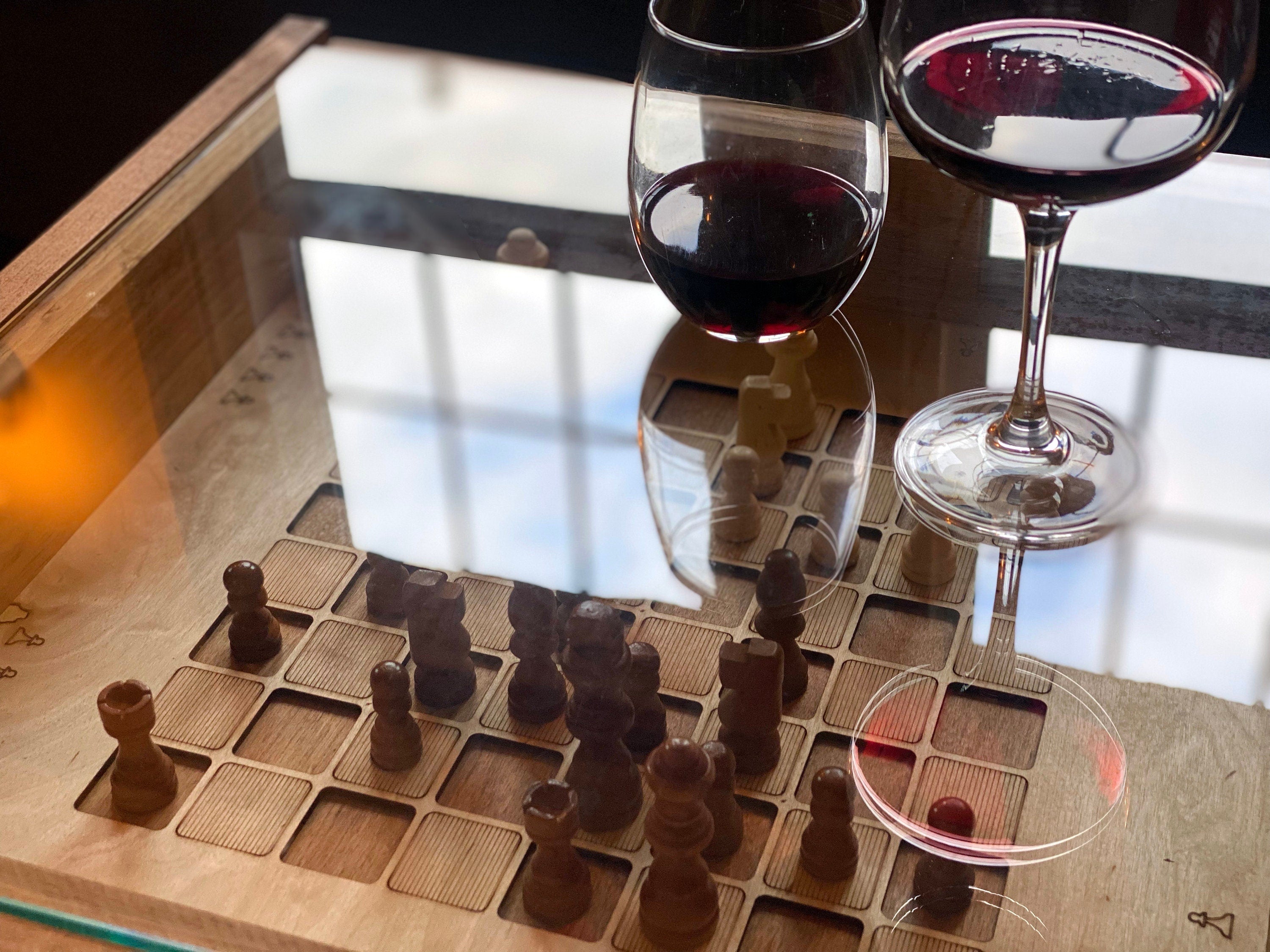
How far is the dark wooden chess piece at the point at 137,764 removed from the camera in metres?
0.62

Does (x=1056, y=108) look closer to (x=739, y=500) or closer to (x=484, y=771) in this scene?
(x=739, y=500)

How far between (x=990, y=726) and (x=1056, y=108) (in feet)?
0.92

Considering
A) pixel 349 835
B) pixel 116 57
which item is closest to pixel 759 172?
pixel 349 835

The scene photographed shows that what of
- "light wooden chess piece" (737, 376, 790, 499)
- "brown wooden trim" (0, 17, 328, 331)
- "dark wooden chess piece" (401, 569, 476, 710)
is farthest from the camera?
"brown wooden trim" (0, 17, 328, 331)

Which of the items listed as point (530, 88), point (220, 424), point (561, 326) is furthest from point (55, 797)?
point (530, 88)

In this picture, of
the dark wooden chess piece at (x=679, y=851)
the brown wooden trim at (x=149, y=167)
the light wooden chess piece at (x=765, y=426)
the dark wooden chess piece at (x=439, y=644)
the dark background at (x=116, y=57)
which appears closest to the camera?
the dark wooden chess piece at (x=679, y=851)

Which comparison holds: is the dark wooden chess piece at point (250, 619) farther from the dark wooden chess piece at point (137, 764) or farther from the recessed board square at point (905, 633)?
the recessed board square at point (905, 633)

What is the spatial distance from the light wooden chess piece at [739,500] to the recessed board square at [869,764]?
0.14 m

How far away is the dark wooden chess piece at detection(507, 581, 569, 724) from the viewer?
0.65m

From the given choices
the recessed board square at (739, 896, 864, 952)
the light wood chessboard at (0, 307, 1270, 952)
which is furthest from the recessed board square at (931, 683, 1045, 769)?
the recessed board square at (739, 896, 864, 952)

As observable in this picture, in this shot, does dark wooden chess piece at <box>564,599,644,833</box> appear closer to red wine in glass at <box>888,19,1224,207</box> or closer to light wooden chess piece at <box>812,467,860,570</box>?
light wooden chess piece at <box>812,467,860,570</box>

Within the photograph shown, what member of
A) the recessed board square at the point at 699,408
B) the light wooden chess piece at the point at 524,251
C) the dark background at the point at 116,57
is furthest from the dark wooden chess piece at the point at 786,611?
the dark background at the point at 116,57

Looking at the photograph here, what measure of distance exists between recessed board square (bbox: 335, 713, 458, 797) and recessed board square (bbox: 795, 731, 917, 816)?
16cm

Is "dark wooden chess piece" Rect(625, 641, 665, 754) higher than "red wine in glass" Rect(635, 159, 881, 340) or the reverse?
the reverse
